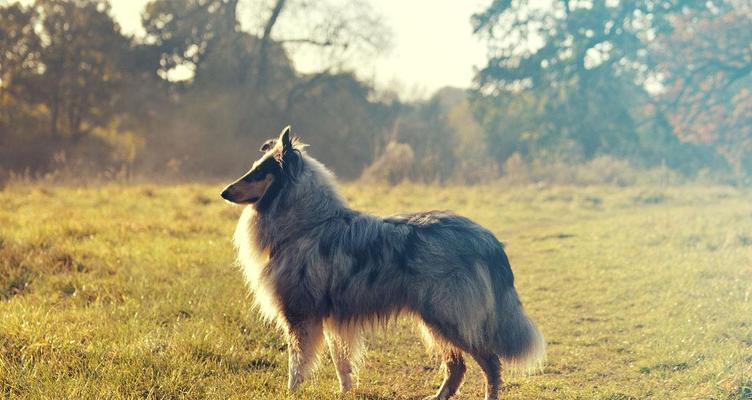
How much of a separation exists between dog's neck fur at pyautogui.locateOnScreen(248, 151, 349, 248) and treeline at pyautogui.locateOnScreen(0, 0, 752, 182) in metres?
19.2

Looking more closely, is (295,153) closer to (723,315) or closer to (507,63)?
(723,315)

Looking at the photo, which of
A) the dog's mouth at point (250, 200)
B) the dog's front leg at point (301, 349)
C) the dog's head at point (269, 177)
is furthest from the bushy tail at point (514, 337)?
the dog's mouth at point (250, 200)

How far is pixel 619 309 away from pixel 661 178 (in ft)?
66.5

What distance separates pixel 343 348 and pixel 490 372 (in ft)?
3.78

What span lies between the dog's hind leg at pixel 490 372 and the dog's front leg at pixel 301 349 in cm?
122

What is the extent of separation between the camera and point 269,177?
5.14 meters

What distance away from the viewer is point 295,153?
5160 millimetres

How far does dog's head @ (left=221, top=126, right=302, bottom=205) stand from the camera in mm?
5094

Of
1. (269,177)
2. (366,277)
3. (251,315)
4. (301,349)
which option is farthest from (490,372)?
(251,315)

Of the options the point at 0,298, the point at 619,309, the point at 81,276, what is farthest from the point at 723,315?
the point at 0,298

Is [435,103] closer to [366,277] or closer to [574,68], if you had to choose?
[574,68]

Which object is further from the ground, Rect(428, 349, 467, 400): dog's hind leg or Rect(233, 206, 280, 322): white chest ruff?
Rect(233, 206, 280, 322): white chest ruff

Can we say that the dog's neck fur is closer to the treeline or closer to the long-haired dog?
the long-haired dog

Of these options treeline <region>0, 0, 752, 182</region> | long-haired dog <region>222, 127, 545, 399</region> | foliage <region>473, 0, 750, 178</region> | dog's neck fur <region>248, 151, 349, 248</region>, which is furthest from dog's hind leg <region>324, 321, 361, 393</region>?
foliage <region>473, 0, 750, 178</region>
